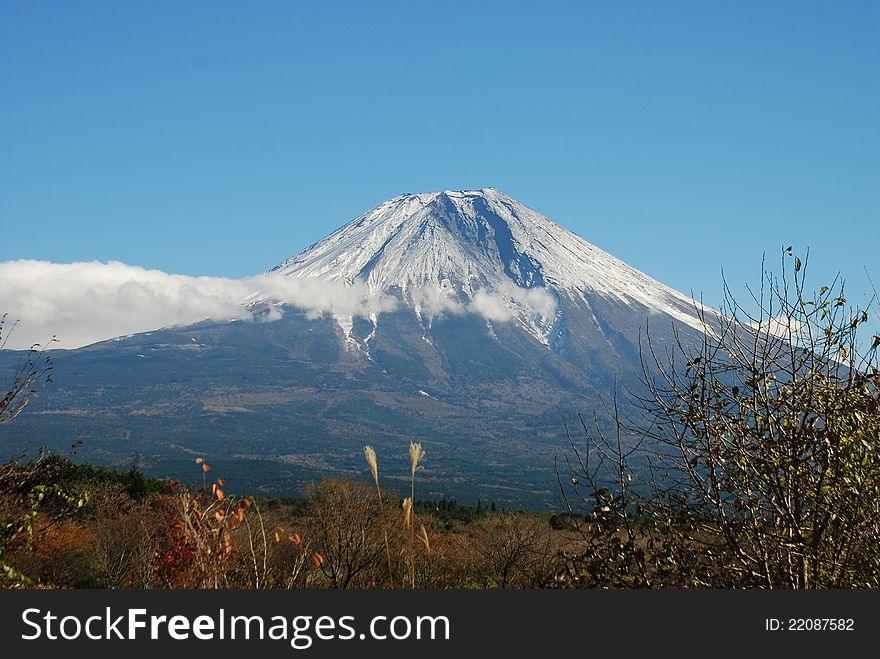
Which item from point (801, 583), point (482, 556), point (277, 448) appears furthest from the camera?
point (277, 448)

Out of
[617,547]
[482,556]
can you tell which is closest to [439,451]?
[482,556]

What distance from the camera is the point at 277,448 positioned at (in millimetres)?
193250

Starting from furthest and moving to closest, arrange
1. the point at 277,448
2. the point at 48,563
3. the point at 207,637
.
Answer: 1. the point at 277,448
2. the point at 48,563
3. the point at 207,637

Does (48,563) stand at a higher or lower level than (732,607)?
lower

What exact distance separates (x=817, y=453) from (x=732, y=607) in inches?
55.3

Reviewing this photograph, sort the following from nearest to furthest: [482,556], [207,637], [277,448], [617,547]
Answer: [207,637], [617,547], [482,556], [277,448]

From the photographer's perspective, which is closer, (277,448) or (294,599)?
(294,599)

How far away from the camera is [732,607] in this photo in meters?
5.25

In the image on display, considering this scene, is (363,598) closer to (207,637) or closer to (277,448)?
(207,637)

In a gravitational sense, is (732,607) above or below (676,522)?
below

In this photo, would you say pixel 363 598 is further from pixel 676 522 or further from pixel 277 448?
pixel 277 448

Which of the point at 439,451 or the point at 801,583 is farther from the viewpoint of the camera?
the point at 439,451

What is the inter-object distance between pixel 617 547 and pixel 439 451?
627ft

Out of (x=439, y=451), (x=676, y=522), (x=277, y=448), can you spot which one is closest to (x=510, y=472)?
(x=439, y=451)
